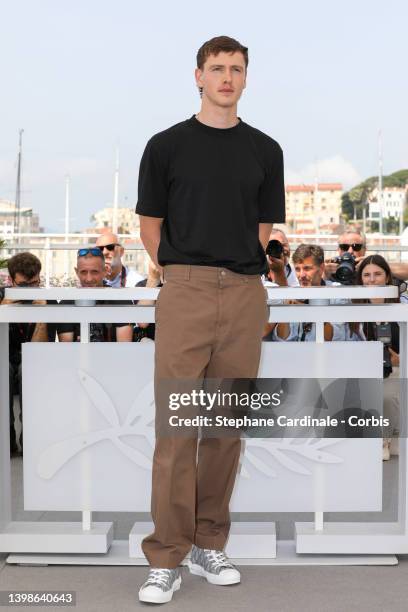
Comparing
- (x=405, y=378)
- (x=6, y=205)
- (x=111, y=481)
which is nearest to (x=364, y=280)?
(x=405, y=378)

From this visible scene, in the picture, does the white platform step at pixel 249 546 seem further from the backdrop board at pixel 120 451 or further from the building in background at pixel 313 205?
the building in background at pixel 313 205

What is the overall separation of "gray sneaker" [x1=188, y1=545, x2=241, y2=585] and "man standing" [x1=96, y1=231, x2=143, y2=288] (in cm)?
365

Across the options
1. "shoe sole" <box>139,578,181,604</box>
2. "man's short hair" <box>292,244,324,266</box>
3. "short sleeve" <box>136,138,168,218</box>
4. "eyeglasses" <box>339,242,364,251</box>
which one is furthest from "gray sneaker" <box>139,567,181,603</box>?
"eyeglasses" <box>339,242,364,251</box>

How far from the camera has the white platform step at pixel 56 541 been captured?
4.12 m

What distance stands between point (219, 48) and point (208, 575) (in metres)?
1.91

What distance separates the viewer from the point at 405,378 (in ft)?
13.5

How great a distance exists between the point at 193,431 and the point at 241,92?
1219 mm

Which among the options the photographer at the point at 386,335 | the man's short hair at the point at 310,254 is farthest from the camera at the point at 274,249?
the photographer at the point at 386,335

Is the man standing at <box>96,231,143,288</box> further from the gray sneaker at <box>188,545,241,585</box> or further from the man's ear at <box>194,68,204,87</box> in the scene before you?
the man's ear at <box>194,68,204,87</box>

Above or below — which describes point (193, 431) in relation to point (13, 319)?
below

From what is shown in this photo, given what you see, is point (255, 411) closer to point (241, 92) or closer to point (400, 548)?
point (400, 548)

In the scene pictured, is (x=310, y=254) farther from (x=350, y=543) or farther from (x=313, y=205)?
(x=313, y=205)

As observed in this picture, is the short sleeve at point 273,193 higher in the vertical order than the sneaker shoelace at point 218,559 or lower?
higher

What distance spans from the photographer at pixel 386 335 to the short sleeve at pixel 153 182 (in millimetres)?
1172
